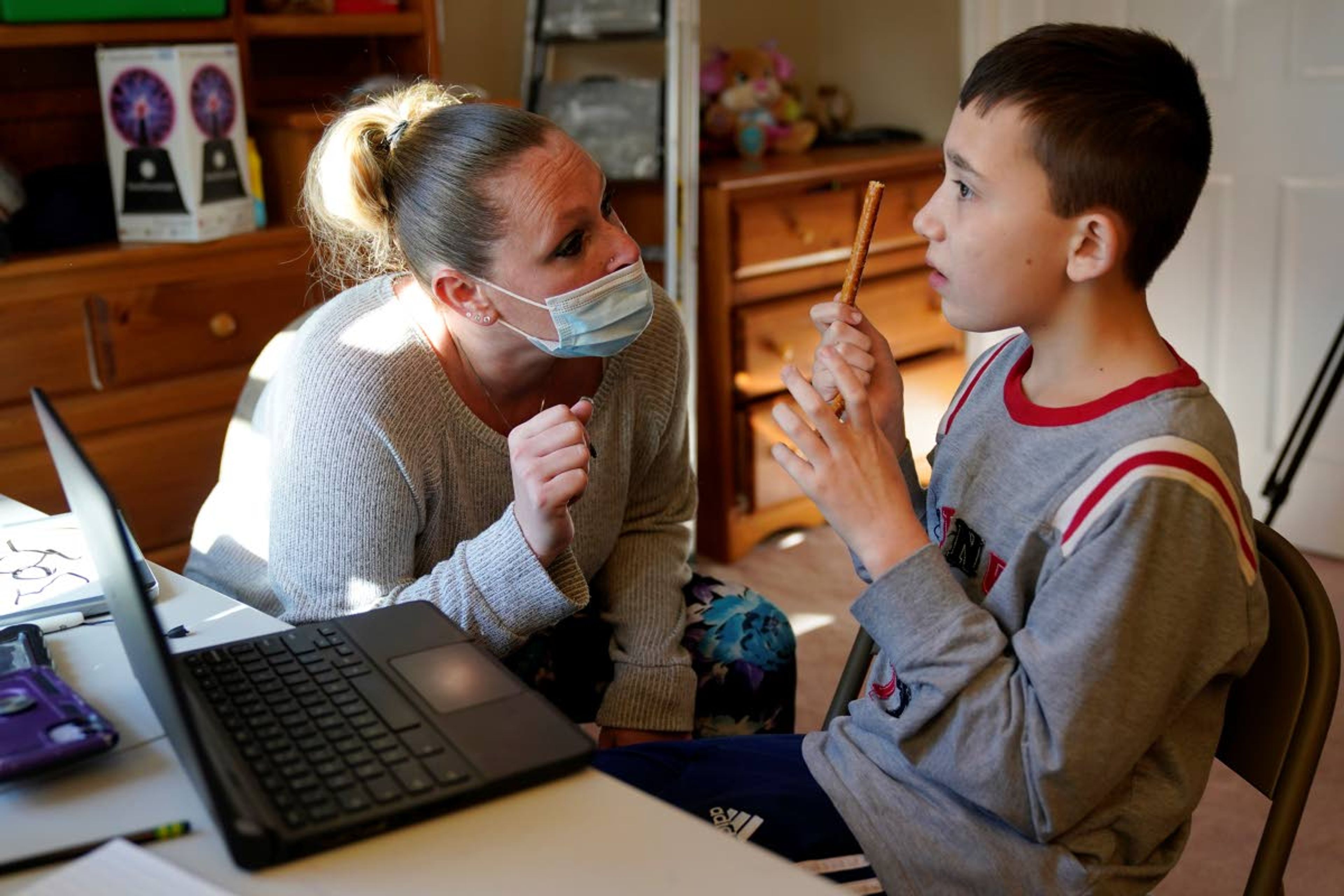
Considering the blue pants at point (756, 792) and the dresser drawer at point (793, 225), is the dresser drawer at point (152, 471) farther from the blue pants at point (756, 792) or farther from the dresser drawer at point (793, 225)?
the blue pants at point (756, 792)

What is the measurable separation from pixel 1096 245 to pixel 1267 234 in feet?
7.20

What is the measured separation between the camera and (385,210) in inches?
60.6

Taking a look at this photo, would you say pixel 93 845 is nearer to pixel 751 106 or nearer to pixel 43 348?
pixel 43 348

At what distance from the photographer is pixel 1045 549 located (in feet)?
3.35

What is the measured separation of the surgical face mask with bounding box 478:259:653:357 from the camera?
4.83 ft

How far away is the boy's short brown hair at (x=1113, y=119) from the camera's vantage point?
1.05m

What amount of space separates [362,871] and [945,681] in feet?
1.39

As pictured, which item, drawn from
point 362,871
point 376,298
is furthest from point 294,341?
point 362,871

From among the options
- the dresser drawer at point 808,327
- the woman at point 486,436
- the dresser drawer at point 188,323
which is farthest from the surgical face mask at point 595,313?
the dresser drawer at point 808,327

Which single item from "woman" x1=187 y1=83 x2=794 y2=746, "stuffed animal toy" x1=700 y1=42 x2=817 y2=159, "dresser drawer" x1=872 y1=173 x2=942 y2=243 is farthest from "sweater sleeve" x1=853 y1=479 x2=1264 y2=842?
"stuffed animal toy" x1=700 y1=42 x2=817 y2=159

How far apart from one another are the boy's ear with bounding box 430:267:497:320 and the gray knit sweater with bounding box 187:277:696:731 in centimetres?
5

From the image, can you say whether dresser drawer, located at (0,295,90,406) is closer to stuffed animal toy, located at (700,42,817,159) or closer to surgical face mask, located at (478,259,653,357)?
surgical face mask, located at (478,259,653,357)

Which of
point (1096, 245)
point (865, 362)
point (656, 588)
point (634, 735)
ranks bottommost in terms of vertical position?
point (634, 735)

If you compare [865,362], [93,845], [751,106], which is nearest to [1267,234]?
[751,106]
